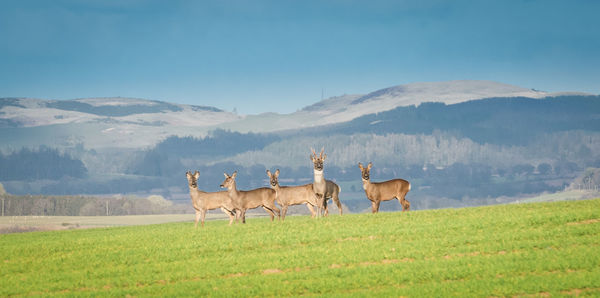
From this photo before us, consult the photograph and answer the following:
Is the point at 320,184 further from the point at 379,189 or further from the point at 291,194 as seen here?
the point at 379,189

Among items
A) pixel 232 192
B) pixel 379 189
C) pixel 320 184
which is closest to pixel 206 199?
pixel 232 192

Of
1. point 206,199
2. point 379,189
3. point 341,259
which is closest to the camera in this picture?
point 341,259

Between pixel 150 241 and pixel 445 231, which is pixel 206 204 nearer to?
pixel 150 241

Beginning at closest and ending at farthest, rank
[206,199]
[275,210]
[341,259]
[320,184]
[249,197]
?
[341,259] → [249,197] → [320,184] → [206,199] → [275,210]

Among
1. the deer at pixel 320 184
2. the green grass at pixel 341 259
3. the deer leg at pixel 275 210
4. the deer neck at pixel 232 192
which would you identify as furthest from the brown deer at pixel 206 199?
the deer at pixel 320 184

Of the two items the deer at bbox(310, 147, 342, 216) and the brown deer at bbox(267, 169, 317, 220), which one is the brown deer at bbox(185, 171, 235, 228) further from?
the deer at bbox(310, 147, 342, 216)

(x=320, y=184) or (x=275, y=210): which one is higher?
(x=320, y=184)

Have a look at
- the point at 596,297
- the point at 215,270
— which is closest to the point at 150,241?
the point at 215,270

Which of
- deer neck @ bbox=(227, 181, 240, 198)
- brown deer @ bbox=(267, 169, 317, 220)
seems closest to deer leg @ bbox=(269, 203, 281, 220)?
brown deer @ bbox=(267, 169, 317, 220)

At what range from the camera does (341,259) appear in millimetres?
26906

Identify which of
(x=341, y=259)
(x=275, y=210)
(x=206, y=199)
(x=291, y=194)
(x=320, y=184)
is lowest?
(x=341, y=259)

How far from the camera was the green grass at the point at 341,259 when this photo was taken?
76.3 feet

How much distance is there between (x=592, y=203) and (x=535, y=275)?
16.4m

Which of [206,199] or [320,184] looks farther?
[206,199]
